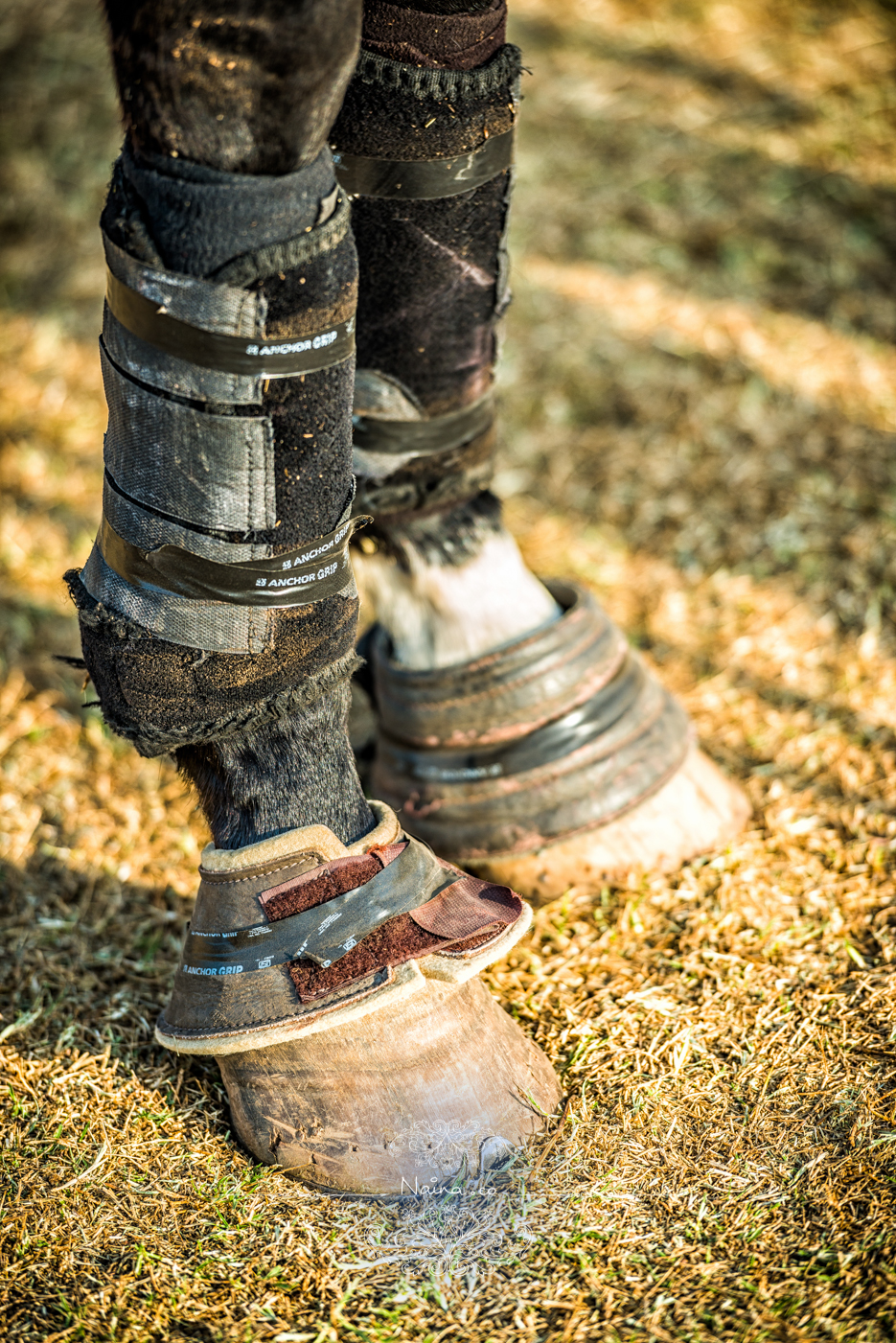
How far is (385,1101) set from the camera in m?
1.38

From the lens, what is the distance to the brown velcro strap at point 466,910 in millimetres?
1375

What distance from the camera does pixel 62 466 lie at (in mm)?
3219

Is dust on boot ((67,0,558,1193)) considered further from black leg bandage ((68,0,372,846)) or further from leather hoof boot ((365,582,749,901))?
leather hoof boot ((365,582,749,901))

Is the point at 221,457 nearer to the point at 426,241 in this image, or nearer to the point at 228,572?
the point at 228,572

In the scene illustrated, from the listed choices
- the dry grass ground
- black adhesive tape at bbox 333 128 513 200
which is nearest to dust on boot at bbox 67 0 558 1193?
the dry grass ground

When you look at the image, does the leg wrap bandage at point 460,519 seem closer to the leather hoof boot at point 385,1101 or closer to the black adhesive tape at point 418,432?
the black adhesive tape at point 418,432

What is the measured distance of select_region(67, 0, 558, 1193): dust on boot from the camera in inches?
43.4

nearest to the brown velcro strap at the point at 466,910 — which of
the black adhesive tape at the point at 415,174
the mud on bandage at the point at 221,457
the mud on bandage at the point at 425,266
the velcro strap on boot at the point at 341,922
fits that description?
the velcro strap on boot at the point at 341,922

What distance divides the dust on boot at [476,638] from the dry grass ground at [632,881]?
141 mm

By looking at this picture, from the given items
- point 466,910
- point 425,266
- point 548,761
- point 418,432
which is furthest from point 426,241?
point 466,910

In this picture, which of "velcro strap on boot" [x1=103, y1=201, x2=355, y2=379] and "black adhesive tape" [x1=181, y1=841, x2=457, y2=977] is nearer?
"velcro strap on boot" [x1=103, y1=201, x2=355, y2=379]

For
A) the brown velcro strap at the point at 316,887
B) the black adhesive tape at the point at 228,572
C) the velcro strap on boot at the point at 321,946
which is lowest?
the velcro strap on boot at the point at 321,946

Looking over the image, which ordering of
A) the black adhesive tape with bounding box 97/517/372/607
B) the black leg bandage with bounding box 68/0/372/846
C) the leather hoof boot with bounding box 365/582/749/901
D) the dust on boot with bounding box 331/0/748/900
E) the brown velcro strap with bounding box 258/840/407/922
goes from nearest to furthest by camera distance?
the black leg bandage with bounding box 68/0/372/846 → the black adhesive tape with bounding box 97/517/372/607 → the brown velcro strap with bounding box 258/840/407/922 → the dust on boot with bounding box 331/0/748/900 → the leather hoof boot with bounding box 365/582/749/901

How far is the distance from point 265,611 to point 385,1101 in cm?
62
